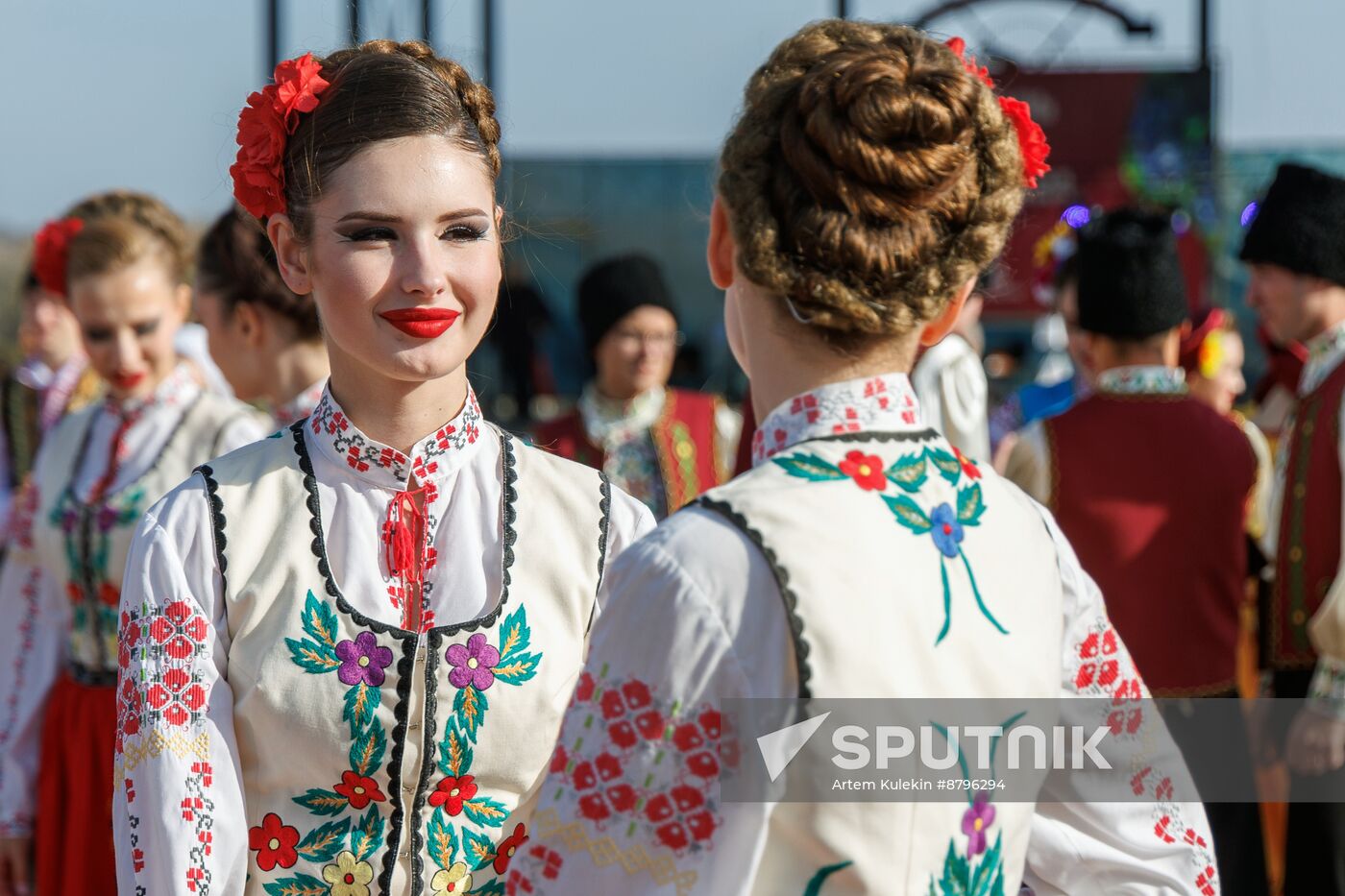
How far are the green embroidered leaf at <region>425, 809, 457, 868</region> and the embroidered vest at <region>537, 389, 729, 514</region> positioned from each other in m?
3.38

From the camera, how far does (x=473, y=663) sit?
5.83ft

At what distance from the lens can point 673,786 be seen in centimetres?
130

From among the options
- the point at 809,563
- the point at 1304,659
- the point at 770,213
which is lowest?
the point at 1304,659

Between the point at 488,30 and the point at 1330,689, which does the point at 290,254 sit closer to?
the point at 1330,689

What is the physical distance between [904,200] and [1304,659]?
277 centimetres

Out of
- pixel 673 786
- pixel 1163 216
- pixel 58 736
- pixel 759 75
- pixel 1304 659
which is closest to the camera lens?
pixel 673 786

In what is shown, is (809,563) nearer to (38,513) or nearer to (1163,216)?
(38,513)

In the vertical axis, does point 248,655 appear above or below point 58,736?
above

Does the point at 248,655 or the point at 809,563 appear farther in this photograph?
the point at 248,655

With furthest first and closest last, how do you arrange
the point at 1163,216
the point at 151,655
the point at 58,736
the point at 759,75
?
the point at 1163,216 → the point at 58,736 → the point at 151,655 → the point at 759,75

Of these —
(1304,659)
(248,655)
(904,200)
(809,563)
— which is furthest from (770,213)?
(1304,659)

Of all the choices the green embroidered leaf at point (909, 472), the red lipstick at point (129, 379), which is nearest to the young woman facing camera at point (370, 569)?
the green embroidered leaf at point (909, 472)

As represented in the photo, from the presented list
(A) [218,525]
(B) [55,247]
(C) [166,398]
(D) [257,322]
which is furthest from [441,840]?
(B) [55,247]

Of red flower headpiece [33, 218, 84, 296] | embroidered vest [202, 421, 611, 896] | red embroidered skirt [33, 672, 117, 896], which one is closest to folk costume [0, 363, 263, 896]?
red embroidered skirt [33, 672, 117, 896]
